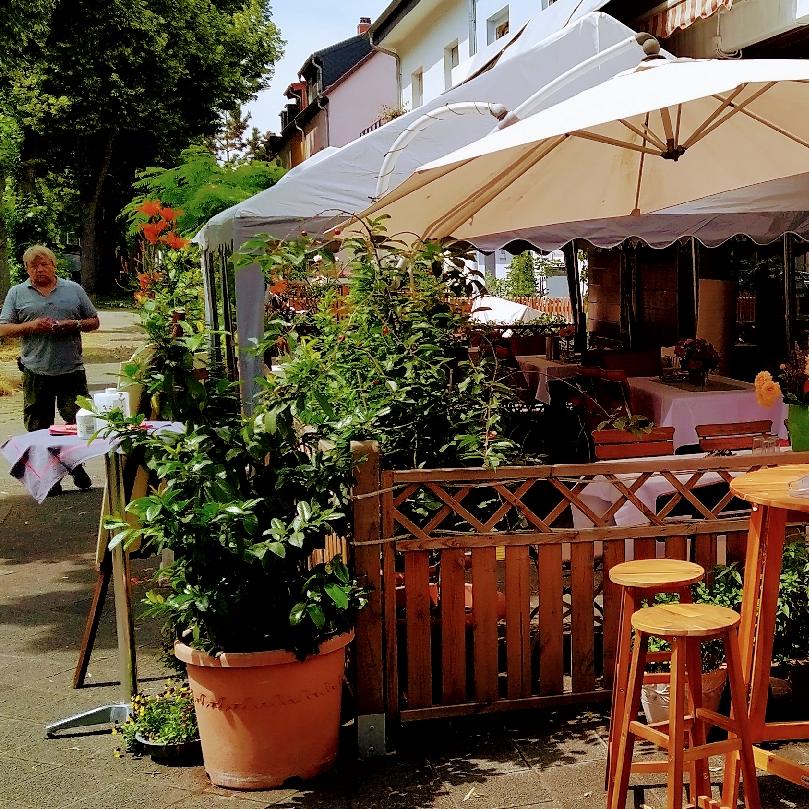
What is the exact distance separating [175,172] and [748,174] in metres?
12.6

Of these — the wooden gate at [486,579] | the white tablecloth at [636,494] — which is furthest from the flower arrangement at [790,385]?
the wooden gate at [486,579]

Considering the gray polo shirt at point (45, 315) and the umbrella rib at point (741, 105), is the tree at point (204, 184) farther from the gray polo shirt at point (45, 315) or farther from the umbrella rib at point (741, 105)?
the umbrella rib at point (741, 105)

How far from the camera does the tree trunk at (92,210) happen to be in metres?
38.1

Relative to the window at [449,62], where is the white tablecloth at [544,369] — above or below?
below

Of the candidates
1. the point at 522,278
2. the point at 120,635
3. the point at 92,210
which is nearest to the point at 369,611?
the point at 120,635

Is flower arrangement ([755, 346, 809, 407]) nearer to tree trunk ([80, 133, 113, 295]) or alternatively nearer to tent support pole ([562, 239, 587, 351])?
tent support pole ([562, 239, 587, 351])

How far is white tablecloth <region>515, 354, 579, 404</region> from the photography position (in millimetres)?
10266

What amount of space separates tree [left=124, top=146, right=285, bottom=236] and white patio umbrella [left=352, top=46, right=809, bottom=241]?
361 inches

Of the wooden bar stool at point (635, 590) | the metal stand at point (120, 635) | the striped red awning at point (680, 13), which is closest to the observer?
the wooden bar stool at point (635, 590)

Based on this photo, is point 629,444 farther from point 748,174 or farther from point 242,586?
point 242,586

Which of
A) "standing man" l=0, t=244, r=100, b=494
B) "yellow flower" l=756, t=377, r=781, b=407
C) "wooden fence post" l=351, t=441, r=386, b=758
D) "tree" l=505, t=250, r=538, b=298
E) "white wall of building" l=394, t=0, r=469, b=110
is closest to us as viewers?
"wooden fence post" l=351, t=441, r=386, b=758

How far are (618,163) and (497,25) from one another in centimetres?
1527

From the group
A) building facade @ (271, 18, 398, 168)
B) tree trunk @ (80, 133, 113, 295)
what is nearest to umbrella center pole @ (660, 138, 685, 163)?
building facade @ (271, 18, 398, 168)

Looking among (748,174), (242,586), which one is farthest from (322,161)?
(242,586)
